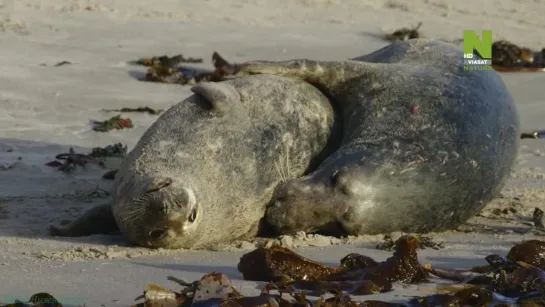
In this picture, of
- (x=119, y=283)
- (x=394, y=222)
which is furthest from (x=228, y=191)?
(x=119, y=283)

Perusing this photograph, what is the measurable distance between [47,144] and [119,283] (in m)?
3.71

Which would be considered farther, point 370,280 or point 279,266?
point 279,266

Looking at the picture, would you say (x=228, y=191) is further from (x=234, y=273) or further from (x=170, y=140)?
(x=234, y=273)

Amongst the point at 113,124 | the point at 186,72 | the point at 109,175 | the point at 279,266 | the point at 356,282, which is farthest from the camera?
the point at 186,72

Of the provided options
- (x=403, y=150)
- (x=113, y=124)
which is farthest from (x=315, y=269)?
(x=113, y=124)

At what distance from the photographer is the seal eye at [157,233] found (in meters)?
5.38

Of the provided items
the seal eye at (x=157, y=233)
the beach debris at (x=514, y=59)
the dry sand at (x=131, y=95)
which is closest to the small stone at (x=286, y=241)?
the dry sand at (x=131, y=95)

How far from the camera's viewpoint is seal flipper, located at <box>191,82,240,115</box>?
6.01m

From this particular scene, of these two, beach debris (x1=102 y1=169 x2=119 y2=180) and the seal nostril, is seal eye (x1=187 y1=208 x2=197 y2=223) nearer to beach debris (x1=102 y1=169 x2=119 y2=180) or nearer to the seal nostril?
the seal nostril

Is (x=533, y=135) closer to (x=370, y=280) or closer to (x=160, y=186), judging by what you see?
(x=160, y=186)

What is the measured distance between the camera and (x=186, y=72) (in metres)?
10.5

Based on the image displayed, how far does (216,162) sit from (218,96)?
0.43 metres

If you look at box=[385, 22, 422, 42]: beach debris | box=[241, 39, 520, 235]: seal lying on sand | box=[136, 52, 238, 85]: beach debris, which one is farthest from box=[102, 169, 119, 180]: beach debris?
box=[385, 22, 422, 42]: beach debris

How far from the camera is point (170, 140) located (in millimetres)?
5871
